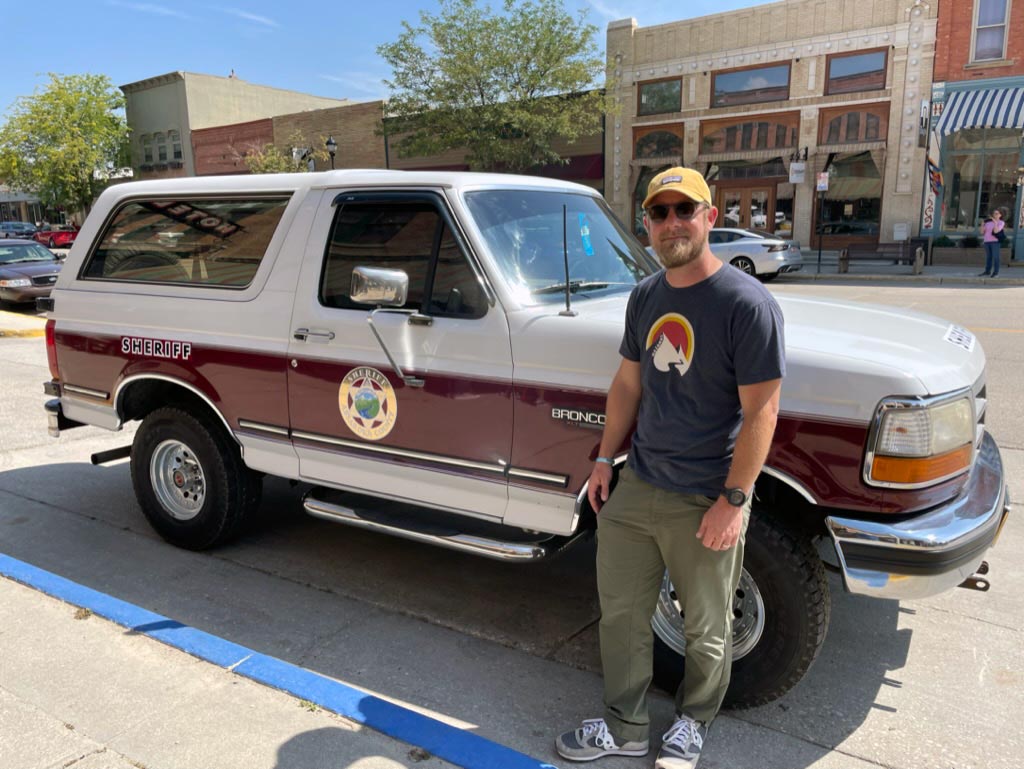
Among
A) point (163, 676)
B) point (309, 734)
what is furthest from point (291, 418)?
point (309, 734)

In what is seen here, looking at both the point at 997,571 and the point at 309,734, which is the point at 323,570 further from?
the point at 997,571

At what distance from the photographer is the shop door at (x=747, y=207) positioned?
28.1m

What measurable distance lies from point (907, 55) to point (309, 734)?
27494 millimetres

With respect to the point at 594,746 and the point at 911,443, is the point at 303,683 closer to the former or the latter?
the point at 594,746

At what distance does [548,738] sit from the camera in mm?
2955

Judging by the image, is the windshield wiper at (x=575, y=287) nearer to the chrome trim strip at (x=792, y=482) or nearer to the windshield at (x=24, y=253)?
the chrome trim strip at (x=792, y=482)

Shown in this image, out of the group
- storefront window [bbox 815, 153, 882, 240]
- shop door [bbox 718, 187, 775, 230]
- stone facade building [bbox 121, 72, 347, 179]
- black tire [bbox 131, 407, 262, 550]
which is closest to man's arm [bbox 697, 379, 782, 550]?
black tire [bbox 131, 407, 262, 550]

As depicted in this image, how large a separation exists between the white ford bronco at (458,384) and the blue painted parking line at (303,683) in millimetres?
712

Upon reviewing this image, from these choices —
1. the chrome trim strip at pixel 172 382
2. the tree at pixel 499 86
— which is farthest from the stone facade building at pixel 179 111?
the chrome trim strip at pixel 172 382

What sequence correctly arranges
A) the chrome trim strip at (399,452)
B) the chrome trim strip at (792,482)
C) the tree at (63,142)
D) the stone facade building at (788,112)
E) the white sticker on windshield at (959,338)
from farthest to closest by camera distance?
the tree at (63,142), the stone facade building at (788,112), the chrome trim strip at (399,452), the white sticker on windshield at (959,338), the chrome trim strip at (792,482)

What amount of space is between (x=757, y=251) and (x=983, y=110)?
8761mm

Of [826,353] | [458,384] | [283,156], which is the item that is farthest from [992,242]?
[283,156]

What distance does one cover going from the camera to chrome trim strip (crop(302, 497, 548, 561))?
336cm

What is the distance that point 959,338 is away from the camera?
3.44 metres
